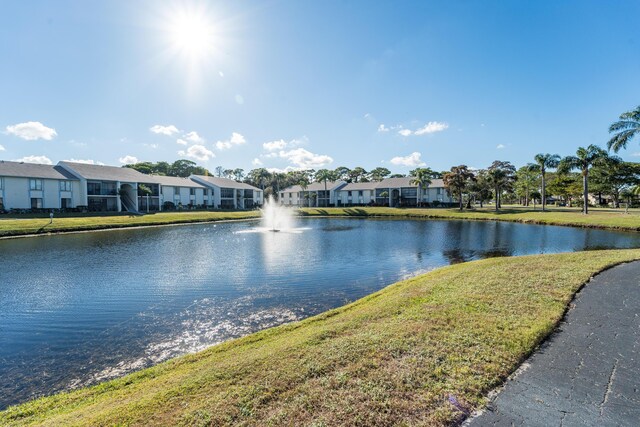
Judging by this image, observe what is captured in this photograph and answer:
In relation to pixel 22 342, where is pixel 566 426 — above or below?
above

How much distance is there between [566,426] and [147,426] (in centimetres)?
527

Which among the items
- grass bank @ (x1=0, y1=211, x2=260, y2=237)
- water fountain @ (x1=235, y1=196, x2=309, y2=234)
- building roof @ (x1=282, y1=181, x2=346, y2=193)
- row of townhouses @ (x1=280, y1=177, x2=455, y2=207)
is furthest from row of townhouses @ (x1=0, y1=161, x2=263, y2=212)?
row of townhouses @ (x1=280, y1=177, x2=455, y2=207)

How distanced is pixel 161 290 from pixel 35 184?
168 feet

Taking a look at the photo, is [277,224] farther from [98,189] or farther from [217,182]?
[217,182]

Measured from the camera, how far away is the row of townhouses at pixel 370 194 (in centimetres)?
7762

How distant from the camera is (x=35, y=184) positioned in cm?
4934

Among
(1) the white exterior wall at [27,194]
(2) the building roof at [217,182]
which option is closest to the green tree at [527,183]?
(2) the building roof at [217,182]

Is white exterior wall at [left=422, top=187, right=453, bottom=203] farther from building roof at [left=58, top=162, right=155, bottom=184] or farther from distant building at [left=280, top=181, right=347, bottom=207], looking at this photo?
building roof at [left=58, top=162, right=155, bottom=184]

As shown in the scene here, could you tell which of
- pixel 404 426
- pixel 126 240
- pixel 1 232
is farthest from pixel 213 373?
pixel 1 232

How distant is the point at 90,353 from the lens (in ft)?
28.0

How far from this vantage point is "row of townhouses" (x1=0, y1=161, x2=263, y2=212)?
158 ft

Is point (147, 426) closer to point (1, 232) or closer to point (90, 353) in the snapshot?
point (90, 353)

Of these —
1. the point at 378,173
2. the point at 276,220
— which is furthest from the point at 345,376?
the point at 378,173

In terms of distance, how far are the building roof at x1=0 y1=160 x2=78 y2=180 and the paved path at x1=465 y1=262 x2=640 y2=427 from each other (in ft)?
208
